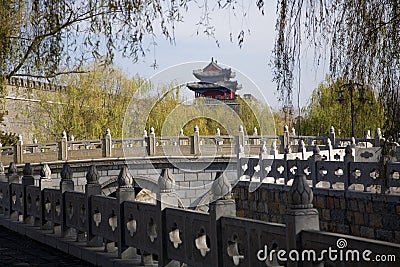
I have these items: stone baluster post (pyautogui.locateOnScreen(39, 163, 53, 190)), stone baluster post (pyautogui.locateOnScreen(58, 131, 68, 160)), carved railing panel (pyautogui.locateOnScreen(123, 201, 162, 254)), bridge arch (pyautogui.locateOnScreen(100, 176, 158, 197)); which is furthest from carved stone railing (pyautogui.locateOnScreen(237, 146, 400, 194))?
bridge arch (pyautogui.locateOnScreen(100, 176, 158, 197))

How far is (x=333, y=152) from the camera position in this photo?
22688 millimetres

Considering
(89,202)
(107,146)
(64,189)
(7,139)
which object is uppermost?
(7,139)

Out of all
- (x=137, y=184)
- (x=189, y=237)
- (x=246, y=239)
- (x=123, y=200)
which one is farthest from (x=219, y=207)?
(x=137, y=184)

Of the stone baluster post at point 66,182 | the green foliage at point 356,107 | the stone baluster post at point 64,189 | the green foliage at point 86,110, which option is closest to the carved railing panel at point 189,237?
the green foliage at point 356,107

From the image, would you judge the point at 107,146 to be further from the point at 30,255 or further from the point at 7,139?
the point at 30,255

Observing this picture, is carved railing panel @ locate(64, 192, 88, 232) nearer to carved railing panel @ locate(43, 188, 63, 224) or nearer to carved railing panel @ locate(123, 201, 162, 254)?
carved railing panel @ locate(43, 188, 63, 224)

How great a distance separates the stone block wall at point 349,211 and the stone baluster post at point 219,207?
6591 millimetres

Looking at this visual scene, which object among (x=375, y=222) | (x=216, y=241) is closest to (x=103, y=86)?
(x=375, y=222)

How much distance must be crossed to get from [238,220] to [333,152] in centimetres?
1707

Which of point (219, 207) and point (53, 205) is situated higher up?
point (219, 207)

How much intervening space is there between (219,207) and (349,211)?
9.83 metres

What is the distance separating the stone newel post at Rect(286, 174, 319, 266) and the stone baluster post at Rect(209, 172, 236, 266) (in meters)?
1.10

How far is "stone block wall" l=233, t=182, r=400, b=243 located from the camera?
1425 centimetres

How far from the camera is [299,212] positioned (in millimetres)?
5168
